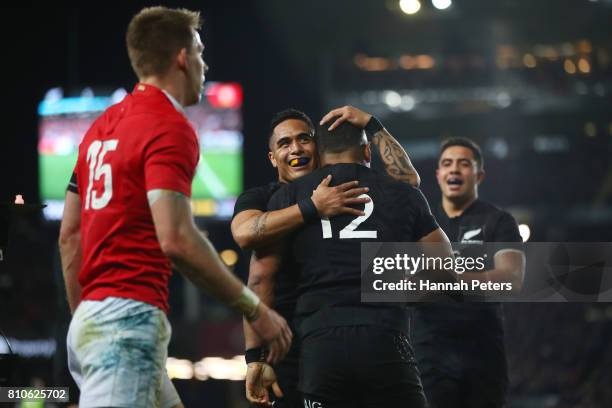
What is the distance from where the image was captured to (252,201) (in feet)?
17.9

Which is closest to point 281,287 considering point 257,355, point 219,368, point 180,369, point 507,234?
point 257,355

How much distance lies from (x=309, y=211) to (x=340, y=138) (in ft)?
1.63

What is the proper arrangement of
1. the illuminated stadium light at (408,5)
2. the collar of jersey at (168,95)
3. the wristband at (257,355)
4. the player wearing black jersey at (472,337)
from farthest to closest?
1. the illuminated stadium light at (408,5)
2. the player wearing black jersey at (472,337)
3. the wristband at (257,355)
4. the collar of jersey at (168,95)

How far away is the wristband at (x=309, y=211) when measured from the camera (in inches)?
184

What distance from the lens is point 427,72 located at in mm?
30391

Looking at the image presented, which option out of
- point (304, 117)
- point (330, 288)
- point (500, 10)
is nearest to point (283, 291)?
point (330, 288)

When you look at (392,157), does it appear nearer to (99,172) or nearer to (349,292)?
(349,292)

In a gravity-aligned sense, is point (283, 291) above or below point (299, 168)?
below

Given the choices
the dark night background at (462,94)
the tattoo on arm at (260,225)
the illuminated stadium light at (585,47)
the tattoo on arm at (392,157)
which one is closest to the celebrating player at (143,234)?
the tattoo on arm at (260,225)

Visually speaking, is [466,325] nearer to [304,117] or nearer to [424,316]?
[424,316]

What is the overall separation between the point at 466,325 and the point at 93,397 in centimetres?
385

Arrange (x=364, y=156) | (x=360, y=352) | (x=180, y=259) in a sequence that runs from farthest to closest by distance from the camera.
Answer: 1. (x=364, y=156)
2. (x=360, y=352)
3. (x=180, y=259)

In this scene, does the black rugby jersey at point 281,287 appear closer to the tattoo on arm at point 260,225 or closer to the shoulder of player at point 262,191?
the shoulder of player at point 262,191

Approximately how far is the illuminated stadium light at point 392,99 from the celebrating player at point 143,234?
88.0 ft
